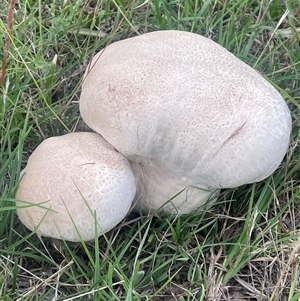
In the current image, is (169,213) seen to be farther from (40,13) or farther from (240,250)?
(40,13)

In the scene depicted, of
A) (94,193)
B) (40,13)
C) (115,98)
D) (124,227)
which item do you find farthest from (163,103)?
(40,13)

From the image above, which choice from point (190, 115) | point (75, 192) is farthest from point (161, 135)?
point (75, 192)

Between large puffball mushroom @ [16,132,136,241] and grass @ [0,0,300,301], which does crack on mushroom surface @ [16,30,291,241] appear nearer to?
large puffball mushroom @ [16,132,136,241]

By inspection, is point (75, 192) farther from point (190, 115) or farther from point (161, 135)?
point (190, 115)

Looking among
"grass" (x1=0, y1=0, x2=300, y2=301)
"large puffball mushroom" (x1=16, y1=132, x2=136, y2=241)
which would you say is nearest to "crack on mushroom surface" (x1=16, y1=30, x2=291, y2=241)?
"large puffball mushroom" (x1=16, y1=132, x2=136, y2=241)

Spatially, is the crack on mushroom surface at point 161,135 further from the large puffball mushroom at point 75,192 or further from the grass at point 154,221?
the grass at point 154,221
